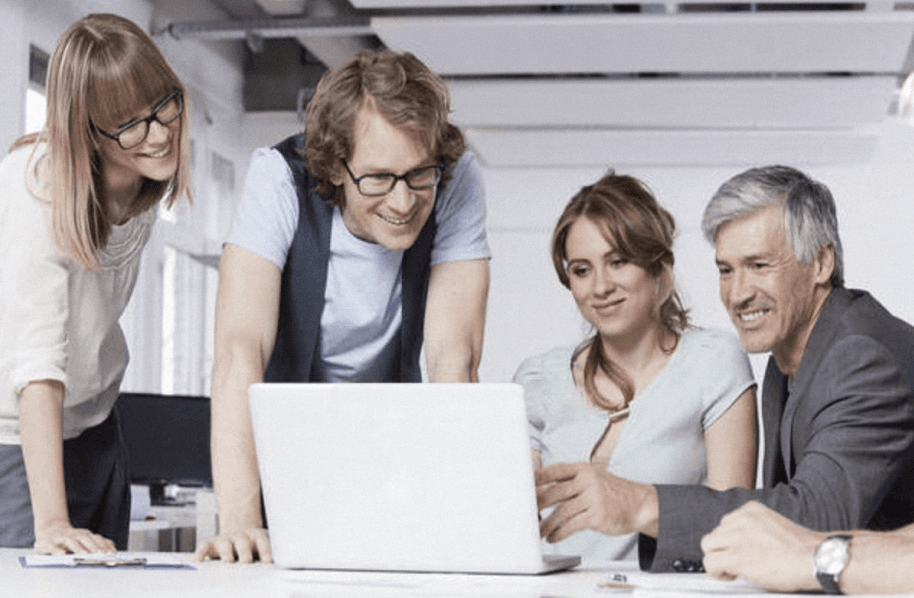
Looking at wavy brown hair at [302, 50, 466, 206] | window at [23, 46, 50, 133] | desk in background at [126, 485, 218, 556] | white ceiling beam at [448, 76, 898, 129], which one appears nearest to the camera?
wavy brown hair at [302, 50, 466, 206]

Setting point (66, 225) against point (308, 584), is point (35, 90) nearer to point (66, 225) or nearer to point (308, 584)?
point (66, 225)

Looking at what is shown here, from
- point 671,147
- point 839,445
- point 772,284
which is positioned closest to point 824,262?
point 772,284

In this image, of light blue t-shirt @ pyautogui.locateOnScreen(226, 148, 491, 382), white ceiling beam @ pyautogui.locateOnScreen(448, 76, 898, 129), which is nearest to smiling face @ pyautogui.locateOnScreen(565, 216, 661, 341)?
light blue t-shirt @ pyautogui.locateOnScreen(226, 148, 491, 382)

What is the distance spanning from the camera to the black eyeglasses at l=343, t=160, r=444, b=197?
206 centimetres

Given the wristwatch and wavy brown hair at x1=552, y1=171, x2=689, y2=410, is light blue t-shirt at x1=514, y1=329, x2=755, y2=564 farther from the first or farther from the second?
the wristwatch

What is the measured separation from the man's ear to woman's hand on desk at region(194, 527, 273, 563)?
0.97 metres

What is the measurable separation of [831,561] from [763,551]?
0.07 metres

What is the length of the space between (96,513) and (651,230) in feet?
3.85

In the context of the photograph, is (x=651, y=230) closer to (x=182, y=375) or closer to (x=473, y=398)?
(x=473, y=398)

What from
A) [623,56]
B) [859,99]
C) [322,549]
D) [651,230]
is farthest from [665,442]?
[859,99]

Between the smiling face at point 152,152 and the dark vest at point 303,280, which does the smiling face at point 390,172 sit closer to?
the dark vest at point 303,280

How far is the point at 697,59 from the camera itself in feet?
22.0

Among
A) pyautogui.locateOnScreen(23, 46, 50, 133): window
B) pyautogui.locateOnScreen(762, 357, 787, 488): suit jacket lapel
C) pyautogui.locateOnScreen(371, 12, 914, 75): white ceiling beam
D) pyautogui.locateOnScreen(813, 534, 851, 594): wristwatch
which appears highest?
pyautogui.locateOnScreen(371, 12, 914, 75): white ceiling beam

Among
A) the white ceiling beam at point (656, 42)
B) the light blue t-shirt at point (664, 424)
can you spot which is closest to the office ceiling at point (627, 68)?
the white ceiling beam at point (656, 42)
